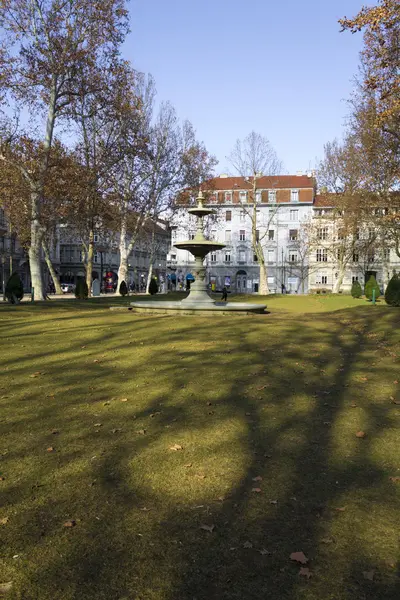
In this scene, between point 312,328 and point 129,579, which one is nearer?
point 129,579

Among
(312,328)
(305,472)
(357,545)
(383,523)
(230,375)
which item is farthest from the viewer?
(312,328)

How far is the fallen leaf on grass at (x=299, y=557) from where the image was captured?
313 cm

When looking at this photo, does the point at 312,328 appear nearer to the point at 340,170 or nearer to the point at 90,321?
the point at 90,321

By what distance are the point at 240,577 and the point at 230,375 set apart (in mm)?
5759

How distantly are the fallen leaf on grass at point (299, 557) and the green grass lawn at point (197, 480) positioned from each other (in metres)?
0.04

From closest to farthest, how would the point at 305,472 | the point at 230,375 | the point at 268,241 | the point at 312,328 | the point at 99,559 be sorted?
the point at 99,559, the point at 305,472, the point at 230,375, the point at 312,328, the point at 268,241

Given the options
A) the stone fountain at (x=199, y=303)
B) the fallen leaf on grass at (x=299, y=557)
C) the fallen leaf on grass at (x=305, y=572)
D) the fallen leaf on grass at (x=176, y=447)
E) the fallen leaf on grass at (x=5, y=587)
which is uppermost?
the stone fountain at (x=199, y=303)

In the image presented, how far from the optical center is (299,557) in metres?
3.17

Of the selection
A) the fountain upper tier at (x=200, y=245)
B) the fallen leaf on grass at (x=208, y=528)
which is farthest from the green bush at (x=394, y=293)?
the fallen leaf on grass at (x=208, y=528)

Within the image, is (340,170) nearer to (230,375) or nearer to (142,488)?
(230,375)

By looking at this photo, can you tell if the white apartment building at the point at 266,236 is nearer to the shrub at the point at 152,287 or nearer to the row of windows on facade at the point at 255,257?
the row of windows on facade at the point at 255,257

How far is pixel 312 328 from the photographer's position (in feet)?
52.6

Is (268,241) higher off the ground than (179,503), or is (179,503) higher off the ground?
(268,241)

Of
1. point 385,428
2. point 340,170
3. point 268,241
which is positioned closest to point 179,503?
point 385,428
